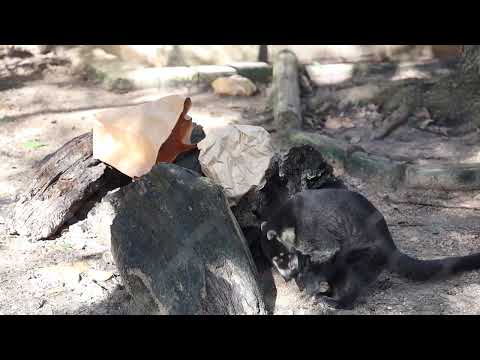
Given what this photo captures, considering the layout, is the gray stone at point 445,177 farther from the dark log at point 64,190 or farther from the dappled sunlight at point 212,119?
the dark log at point 64,190

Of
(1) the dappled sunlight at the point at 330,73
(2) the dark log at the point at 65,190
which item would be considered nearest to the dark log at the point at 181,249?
(2) the dark log at the point at 65,190

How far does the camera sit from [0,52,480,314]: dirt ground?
3844mm

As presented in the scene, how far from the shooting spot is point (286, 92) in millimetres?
7363

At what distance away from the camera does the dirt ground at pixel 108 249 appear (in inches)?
151

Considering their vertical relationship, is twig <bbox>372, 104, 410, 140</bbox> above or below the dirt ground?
above

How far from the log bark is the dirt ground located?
42 centimetres

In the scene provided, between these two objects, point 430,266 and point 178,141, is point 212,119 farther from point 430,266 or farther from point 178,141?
point 430,266

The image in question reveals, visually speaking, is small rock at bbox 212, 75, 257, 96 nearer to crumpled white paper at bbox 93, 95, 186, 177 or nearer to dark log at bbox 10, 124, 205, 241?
dark log at bbox 10, 124, 205, 241

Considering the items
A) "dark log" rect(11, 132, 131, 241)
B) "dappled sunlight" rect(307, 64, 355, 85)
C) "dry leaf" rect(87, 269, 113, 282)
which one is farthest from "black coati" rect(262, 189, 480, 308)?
"dappled sunlight" rect(307, 64, 355, 85)

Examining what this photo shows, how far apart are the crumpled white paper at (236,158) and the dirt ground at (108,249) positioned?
71 centimetres

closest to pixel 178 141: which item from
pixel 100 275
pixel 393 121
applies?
pixel 100 275

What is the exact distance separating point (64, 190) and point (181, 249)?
1.51m

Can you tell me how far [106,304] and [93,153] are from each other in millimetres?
1219

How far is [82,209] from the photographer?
4.74 metres
